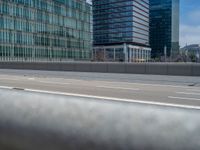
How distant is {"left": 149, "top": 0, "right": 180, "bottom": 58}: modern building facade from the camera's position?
→ 15612 centimetres

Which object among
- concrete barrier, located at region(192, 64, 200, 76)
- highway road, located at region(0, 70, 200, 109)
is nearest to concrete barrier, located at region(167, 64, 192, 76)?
concrete barrier, located at region(192, 64, 200, 76)

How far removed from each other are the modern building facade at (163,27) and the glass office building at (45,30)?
71.4m

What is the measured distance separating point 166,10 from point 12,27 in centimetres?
10611

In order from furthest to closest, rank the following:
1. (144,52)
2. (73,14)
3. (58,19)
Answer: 1. (144,52)
2. (73,14)
3. (58,19)

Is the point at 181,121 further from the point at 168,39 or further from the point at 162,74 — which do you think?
the point at 168,39

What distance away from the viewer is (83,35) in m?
93.9

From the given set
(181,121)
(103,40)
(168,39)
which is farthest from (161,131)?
(168,39)

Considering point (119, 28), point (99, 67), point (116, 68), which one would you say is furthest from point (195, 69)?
point (119, 28)

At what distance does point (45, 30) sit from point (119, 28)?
56482 millimetres

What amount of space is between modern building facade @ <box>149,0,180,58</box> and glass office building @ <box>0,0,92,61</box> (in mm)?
71439

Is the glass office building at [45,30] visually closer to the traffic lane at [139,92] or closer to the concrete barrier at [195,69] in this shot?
the concrete barrier at [195,69]

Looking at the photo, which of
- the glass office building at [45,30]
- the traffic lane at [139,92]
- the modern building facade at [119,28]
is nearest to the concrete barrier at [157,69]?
the traffic lane at [139,92]

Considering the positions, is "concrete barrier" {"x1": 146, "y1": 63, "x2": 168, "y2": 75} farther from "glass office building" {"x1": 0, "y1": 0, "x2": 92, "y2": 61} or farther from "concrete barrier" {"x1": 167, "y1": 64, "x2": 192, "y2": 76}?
"glass office building" {"x1": 0, "y1": 0, "x2": 92, "y2": 61}

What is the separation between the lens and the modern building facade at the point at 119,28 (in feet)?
420
